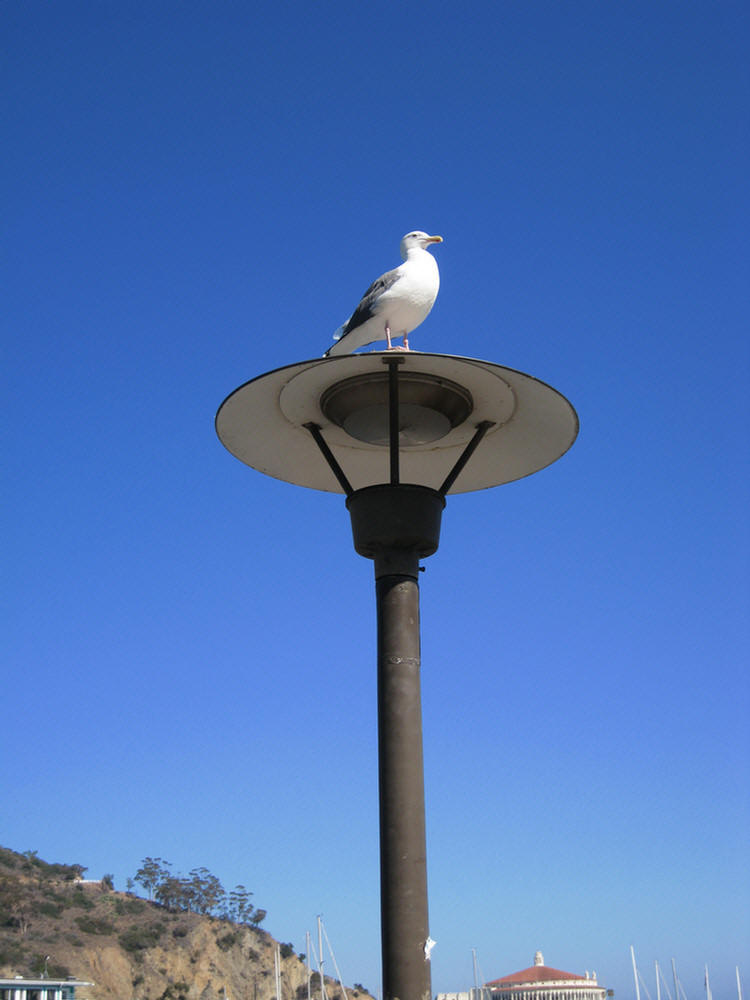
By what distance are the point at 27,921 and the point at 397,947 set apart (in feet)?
287

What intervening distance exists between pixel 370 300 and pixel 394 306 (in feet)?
1.10

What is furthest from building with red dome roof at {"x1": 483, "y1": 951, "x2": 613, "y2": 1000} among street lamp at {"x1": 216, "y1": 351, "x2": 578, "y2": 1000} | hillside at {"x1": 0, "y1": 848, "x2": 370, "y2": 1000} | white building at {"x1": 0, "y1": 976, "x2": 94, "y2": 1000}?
street lamp at {"x1": 216, "y1": 351, "x2": 578, "y2": 1000}

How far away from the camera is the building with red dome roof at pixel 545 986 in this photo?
442ft

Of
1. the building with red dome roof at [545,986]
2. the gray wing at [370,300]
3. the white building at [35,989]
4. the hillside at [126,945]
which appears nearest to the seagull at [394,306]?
the gray wing at [370,300]

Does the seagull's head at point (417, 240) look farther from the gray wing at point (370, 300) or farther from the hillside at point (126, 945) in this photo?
the hillside at point (126, 945)

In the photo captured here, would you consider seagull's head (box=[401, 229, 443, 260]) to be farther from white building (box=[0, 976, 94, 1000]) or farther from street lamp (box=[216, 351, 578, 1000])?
white building (box=[0, 976, 94, 1000])

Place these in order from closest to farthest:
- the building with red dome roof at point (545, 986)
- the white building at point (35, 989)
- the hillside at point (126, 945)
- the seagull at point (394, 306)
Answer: the seagull at point (394, 306), the white building at point (35, 989), the hillside at point (126, 945), the building with red dome roof at point (545, 986)

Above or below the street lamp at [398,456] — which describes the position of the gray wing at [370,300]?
above

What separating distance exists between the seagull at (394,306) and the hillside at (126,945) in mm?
70371

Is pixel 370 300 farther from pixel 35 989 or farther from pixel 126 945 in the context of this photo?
pixel 126 945

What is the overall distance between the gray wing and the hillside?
231ft

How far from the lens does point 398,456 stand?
10242mm

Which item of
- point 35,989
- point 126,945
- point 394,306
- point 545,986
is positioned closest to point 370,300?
point 394,306

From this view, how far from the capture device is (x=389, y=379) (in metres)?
9.70
